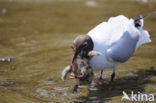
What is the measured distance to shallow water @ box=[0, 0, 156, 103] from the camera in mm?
5020

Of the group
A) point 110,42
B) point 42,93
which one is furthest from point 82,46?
point 42,93

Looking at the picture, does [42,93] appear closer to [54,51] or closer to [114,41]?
[114,41]

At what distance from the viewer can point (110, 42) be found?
207 inches

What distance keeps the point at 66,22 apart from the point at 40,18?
0.77 meters

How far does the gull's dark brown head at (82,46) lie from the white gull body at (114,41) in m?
0.19

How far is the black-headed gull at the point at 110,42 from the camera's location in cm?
490

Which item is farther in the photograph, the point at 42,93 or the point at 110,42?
the point at 110,42

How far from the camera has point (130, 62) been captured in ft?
20.5

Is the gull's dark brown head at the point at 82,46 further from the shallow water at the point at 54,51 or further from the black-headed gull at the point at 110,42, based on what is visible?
the shallow water at the point at 54,51

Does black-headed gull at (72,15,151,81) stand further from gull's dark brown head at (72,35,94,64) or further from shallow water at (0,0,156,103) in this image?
shallow water at (0,0,156,103)

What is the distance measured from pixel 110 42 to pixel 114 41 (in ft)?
0.28

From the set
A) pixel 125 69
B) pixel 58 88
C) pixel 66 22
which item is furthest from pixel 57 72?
pixel 66 22

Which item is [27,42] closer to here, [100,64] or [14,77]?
[14,77]

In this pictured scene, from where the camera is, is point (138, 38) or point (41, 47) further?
point (41, 47)
